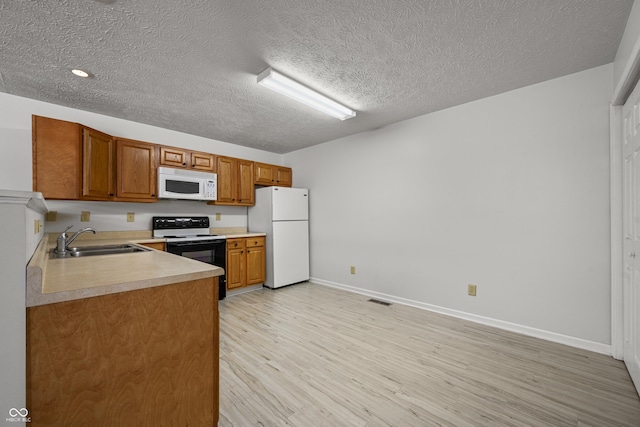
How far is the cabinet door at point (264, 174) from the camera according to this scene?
4410 mm

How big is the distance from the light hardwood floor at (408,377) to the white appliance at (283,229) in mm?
1336

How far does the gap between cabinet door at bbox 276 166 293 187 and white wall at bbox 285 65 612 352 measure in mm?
1440

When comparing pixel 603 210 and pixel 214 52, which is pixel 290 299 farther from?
pixel 603 210

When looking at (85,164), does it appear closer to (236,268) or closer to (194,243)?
(194,243)

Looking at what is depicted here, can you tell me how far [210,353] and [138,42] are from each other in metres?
2.13

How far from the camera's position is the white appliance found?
416cm

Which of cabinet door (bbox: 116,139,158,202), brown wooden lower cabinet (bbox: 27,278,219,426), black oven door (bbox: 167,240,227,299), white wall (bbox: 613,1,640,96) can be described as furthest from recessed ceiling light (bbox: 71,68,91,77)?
white wall (bbox: 613,1,640,96)

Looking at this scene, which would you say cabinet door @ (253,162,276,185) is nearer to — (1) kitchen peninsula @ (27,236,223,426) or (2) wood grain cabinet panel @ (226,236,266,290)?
(2) wood grain cabinet panel @ (226,236,266,290)

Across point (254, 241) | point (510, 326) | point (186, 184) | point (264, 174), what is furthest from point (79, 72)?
point (510, 326)

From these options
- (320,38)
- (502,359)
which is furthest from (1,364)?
(502,359)

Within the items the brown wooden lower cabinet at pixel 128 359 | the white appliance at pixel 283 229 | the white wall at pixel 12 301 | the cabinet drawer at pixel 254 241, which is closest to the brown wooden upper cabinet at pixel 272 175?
the white appliance at pixel 283 229

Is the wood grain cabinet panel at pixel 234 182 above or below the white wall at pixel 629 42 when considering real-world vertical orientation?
below

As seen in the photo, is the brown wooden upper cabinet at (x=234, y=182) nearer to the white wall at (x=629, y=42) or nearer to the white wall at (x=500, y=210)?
the white wall at (x=500, y=210)

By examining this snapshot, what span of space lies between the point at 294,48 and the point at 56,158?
2563mm
